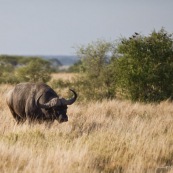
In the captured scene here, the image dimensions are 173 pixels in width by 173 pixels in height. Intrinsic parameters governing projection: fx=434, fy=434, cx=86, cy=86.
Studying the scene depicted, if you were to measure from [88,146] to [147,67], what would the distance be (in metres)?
9.91

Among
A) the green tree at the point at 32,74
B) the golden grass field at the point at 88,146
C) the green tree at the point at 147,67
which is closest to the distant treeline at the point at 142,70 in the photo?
the green tree at the point at 147,67

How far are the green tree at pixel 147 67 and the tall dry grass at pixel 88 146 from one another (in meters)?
5.26

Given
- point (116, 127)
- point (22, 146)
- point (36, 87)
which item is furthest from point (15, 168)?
point (36, 87)

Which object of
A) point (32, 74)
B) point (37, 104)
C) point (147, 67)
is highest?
point (147, 67)

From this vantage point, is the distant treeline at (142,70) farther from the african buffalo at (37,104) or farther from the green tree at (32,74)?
the green tree at (32,74)

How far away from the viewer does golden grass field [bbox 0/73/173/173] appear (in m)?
6.93

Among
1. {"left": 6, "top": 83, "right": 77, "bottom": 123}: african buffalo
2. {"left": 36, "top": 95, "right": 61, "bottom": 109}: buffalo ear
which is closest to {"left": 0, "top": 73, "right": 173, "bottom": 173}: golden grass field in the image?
{"left": 6, "top": 83, "right": 77, "bottom": 123}: african buffalo

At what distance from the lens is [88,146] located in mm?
8148

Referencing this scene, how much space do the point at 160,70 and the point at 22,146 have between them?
10.7 meters

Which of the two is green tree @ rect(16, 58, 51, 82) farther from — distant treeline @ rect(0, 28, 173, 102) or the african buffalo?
the african buffalo

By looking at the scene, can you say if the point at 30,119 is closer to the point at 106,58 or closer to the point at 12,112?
the point at 12,112

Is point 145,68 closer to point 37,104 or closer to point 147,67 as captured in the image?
point 147,67

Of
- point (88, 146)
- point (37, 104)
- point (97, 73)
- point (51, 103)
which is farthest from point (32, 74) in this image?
point (88, 146)

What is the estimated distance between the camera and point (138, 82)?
17578mm
